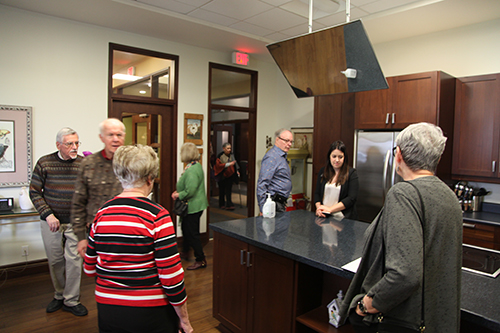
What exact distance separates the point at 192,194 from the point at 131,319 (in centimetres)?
243

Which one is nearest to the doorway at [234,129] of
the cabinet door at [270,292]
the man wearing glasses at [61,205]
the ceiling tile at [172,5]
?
the ceiling tile at [172,5]

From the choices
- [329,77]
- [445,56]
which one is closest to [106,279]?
[329,77]

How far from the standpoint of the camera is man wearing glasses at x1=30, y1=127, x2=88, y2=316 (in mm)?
2758

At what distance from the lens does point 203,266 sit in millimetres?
4008

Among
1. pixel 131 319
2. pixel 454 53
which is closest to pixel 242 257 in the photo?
pixel 131 319

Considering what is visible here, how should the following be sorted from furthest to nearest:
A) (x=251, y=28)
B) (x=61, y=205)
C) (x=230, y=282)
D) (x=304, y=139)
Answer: (x=304, y=139), (x=251, y=28), (x=61, y=205), (x=230, y=282)

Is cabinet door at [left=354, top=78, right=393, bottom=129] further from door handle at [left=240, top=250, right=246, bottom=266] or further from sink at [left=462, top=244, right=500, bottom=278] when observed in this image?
door handle at [left=240, top=250, right=246, bottom=266]

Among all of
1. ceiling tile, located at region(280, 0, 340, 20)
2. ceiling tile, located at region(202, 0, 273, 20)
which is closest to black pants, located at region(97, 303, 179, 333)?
ceiling tile, located at region(202, 0, 273, 20)

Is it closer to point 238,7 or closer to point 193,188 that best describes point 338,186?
point 193,188

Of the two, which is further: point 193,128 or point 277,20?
point 193,128

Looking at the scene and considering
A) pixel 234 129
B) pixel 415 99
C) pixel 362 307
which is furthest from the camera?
pixel 234 129

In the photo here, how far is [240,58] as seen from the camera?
511 cm

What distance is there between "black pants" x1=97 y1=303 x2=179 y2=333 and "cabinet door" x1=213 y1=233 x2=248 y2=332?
934 millimetres

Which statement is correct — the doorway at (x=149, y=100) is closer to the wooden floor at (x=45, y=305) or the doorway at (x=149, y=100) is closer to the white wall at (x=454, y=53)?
the wooden floor at (x=45, y=305)
